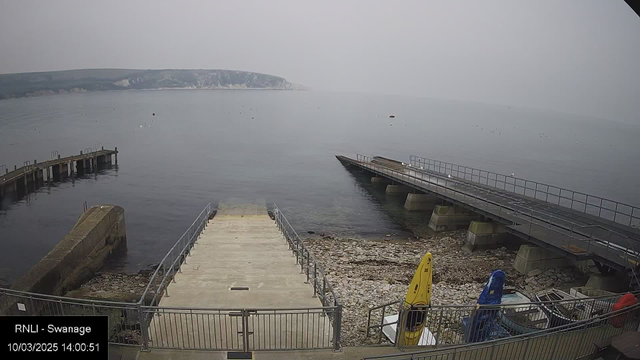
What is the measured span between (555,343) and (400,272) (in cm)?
1365

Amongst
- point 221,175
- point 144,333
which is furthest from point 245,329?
point 221,175

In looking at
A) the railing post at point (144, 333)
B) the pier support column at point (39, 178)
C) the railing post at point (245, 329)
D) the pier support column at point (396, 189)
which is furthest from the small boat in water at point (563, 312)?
the pier support column at point (39, 178)

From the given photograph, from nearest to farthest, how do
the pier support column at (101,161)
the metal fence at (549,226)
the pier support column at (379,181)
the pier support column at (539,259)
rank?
the metal fence at (549,226) → the pier support column at (539,259) → the pier support column at (379,181) → the pier support column at (101,161)

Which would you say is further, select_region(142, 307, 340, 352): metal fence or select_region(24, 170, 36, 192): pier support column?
select_region(24, 170, 36, 192): pier support column

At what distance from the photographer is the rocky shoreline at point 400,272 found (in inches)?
674

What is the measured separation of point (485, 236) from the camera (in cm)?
2553

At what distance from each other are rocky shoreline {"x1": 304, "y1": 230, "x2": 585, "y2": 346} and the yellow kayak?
378 centimetres

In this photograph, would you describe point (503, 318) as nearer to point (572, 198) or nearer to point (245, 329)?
point (245, 329)

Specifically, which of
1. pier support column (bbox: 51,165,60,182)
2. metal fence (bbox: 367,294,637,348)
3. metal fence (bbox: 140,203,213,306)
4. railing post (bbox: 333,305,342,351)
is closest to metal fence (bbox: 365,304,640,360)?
metal fence (bbox: 367,294,637,348)

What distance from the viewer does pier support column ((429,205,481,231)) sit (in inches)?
1200

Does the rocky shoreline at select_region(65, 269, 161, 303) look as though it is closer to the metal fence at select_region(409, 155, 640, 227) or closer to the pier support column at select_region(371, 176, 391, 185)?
the metal fence at select_region(409, 155, 640, 227)

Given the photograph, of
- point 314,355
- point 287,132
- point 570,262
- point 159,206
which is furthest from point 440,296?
point 287,132

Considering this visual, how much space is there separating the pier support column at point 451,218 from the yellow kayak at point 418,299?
21.7m

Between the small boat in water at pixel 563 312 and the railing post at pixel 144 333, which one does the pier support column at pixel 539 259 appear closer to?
the small boat in water at pixel 563 312
